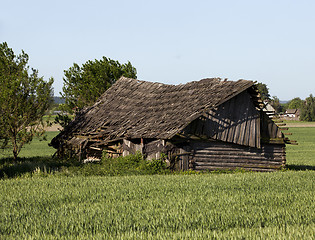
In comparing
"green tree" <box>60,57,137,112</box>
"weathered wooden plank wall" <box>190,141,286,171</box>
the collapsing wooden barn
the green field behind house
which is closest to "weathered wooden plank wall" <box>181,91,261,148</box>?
the collapsing wooden barn

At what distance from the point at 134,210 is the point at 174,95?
53.1 ft

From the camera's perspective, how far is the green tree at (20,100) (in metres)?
23.8

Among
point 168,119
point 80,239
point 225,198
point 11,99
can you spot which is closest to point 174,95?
point 168,119

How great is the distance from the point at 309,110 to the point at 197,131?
4626 inches

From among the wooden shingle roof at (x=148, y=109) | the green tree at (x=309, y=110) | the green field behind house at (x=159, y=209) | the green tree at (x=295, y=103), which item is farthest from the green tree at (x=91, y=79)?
the green tree at (x=295, y=103)

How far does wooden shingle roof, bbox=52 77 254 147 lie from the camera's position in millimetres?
23203

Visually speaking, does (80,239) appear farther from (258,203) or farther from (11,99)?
(11,99)

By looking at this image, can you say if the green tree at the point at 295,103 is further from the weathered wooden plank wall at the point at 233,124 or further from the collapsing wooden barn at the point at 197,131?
the weathered wooden plank wall at the point at 233,124

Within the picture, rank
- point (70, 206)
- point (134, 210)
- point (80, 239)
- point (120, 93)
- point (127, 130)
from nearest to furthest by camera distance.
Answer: point (80, 239)
point (134, 210)
point (70, 206)
point (127, 130)
point (120, 93)

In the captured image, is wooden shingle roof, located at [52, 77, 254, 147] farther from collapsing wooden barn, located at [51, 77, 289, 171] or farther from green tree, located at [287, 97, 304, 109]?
green tree, located at [287, 97, 304, 109]

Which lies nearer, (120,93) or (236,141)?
(236,141)

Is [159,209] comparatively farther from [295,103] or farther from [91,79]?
[295,103]

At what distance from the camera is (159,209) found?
1144 cm

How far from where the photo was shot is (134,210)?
37.8 feet
